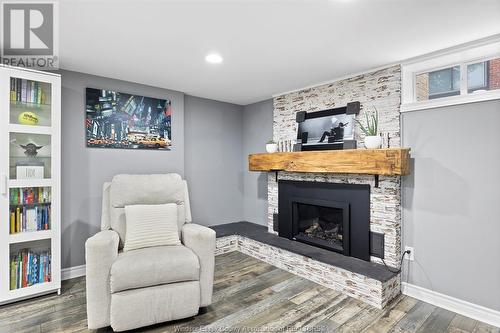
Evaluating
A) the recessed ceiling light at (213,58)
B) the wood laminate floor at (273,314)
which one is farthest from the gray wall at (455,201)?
the recessed ceiling light at (213,58)

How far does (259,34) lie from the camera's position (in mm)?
2152

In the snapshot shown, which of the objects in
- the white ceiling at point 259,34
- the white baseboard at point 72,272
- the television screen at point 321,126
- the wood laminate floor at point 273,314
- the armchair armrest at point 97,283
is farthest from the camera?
the television screen at point 321,126

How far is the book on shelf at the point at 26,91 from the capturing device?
2467mm

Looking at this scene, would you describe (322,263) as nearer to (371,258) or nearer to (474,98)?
(371,258)

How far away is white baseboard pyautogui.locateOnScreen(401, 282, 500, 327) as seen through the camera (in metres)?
2.20

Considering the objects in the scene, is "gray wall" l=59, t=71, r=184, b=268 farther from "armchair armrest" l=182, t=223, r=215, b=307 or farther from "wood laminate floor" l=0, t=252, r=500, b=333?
"armchair armrest" l=182, t=223, r=215, b=307

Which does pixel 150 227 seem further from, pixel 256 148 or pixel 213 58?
pixel 256 148

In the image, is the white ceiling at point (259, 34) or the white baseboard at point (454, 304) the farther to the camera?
the white baseboard at point (454, 304)

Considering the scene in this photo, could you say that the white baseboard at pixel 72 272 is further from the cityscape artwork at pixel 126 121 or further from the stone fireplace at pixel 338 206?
the stone fireplace at pixel 338 206

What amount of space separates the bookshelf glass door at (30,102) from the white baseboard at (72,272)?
156 cm

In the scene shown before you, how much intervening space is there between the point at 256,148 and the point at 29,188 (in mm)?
2945

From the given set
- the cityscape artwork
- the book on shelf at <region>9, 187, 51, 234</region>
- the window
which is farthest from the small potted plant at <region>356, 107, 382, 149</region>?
the book on shelf at <region>9, 187, 51, 234</region>

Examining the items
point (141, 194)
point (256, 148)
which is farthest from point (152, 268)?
point (256, 148)

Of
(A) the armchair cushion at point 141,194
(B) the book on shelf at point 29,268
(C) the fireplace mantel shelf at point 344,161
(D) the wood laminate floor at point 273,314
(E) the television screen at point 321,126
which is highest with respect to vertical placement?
(E) the television screen at point 321,126
